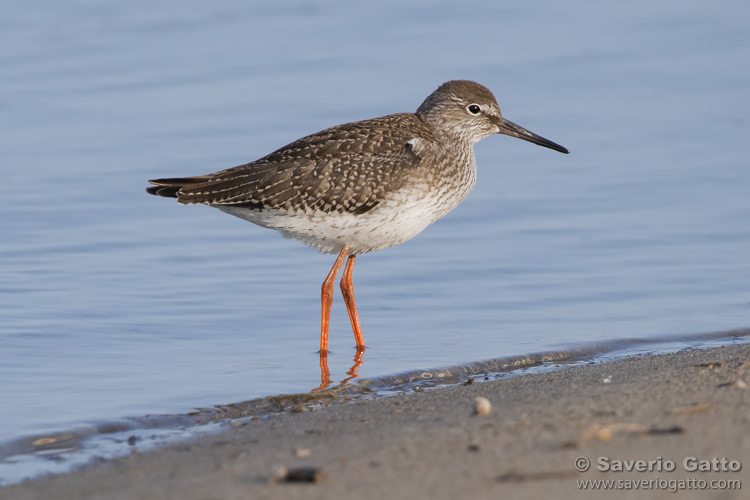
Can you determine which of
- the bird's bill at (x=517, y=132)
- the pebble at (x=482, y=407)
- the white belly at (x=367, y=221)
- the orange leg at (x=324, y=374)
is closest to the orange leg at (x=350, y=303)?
the orange leg at (x=324, y=374)

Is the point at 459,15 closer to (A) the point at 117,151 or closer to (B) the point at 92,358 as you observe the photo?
(A) the point at 117,151

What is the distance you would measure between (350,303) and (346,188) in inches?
45.8

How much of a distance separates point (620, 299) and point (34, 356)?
5384 mm

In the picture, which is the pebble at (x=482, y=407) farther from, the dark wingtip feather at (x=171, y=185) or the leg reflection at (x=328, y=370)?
the dark wingtip feather at (x=171, y=185)

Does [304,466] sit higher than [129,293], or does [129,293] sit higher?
[129,293]

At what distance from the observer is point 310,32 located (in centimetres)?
1884

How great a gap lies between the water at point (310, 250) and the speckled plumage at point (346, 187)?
1.01 metres

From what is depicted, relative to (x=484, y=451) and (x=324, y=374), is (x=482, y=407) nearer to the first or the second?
(x=484, y=451)

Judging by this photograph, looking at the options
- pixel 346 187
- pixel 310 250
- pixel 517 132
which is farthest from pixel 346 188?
pixel 310 250

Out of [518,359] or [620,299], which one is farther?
[620,299]

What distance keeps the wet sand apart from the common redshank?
2.55m

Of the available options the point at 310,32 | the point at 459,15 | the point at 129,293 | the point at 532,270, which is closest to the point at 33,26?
the point at 310,32

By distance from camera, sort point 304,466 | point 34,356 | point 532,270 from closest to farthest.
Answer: point 304,466
point 34,356
point 532,270

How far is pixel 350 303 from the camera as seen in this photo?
402 inches
